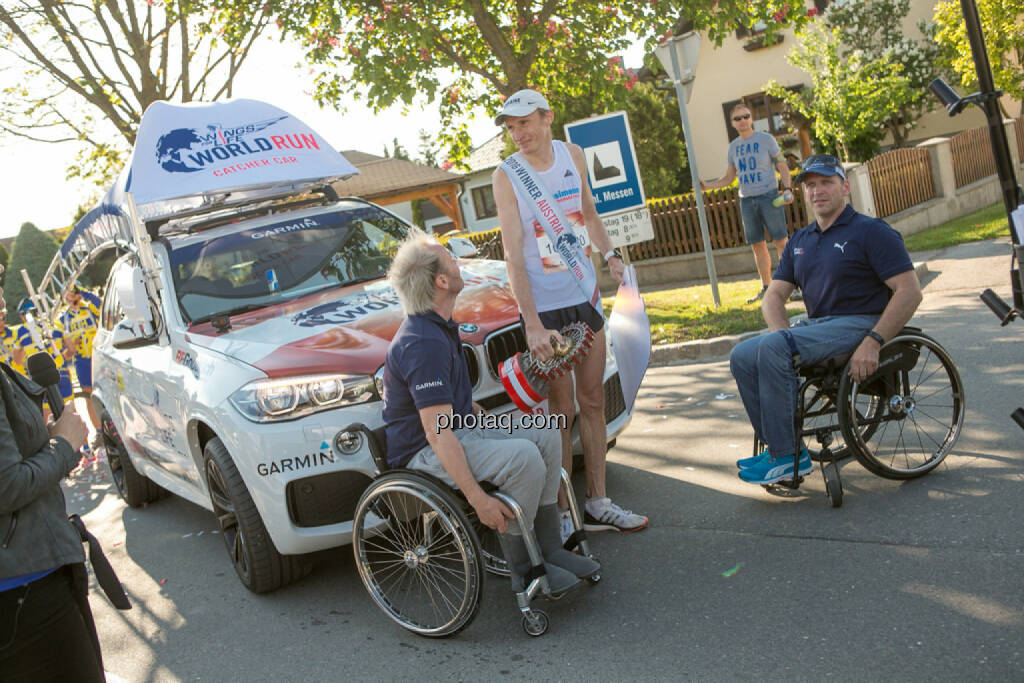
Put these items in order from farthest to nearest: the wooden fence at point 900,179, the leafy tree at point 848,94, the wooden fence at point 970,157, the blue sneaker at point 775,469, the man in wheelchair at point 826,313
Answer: the leafy tree at point 848,94 < the wooden fence at point 970,157 < the wooden fence at point 900,179 < the blue sneaker at point 775,469 < the man in wheelchair at point 826,313

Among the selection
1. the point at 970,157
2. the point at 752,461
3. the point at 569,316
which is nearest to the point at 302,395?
the point at 569,316

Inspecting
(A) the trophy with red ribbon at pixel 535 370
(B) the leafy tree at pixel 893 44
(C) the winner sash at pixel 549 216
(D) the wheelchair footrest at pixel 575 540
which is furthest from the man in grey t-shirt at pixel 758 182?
(B) the leafy tree at pixel 893 44

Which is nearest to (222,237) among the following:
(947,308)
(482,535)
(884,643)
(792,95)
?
(482,535)

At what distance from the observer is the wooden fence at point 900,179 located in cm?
1424

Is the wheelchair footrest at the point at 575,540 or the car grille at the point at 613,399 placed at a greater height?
the car grille at the point at 613,399

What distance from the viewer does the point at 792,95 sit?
90.1 ft

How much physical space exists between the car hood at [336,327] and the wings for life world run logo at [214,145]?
4.67 ft

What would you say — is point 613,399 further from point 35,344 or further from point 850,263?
point 35,344

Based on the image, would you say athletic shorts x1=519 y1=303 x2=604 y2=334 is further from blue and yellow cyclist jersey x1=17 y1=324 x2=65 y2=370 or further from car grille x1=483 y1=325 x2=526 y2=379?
blue and yellow cyclist jersey x1=17 y1=324 x2=65 y2=370

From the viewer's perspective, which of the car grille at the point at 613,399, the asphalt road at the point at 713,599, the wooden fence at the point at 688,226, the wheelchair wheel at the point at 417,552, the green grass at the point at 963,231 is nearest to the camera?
the asphalt road at the point at 713,599

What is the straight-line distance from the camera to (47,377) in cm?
293

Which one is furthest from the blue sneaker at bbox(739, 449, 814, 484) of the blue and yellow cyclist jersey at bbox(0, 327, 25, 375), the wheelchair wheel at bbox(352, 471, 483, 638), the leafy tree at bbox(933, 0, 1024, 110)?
the leafy tree at bbox(933, 0, 1024, 110)

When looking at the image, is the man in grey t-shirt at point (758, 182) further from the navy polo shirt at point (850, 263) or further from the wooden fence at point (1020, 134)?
the wooden fence at point (1020, 134)

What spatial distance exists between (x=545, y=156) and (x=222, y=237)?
229 centimetres
